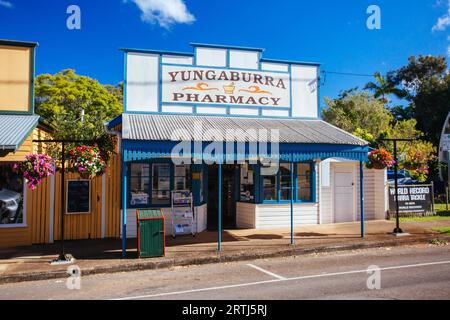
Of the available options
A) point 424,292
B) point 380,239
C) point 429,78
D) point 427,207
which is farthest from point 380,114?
Result: point 424,292

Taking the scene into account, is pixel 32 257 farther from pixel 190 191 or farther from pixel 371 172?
pixel 371 172

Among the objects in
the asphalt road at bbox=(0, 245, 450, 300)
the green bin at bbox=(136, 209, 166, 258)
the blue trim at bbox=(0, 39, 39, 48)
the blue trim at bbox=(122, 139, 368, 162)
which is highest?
the blue trim at bbox=(0, 39, 39, 48)

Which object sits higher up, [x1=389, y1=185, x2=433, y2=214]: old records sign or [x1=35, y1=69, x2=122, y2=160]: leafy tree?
[x1=35, y1=69, x2=122, y2=160]: leafy tree

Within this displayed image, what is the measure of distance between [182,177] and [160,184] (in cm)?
77

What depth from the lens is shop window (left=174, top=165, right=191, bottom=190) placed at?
463 inches

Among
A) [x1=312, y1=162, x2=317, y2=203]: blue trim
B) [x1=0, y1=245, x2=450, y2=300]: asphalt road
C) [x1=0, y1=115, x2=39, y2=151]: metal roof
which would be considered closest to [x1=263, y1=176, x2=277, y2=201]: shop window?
[x1=312, y1=162, x2=317, y2=203]: blue trim

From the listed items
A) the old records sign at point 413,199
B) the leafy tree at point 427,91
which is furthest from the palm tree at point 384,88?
the old records sign at point 413,199

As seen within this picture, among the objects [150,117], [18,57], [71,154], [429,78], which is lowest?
[71,154]

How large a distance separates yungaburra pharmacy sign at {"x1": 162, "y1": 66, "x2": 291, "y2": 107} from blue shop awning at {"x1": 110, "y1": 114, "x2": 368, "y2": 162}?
2.50 feet

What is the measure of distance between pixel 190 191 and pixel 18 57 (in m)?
6.48

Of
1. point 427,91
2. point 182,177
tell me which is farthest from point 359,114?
point 182,177

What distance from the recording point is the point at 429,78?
114 feet

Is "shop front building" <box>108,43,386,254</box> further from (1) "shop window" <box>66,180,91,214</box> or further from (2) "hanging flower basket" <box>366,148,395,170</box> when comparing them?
(1) "shop window" <box>66,180,91,214</box>

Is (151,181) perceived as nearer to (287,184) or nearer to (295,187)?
(287,184)
